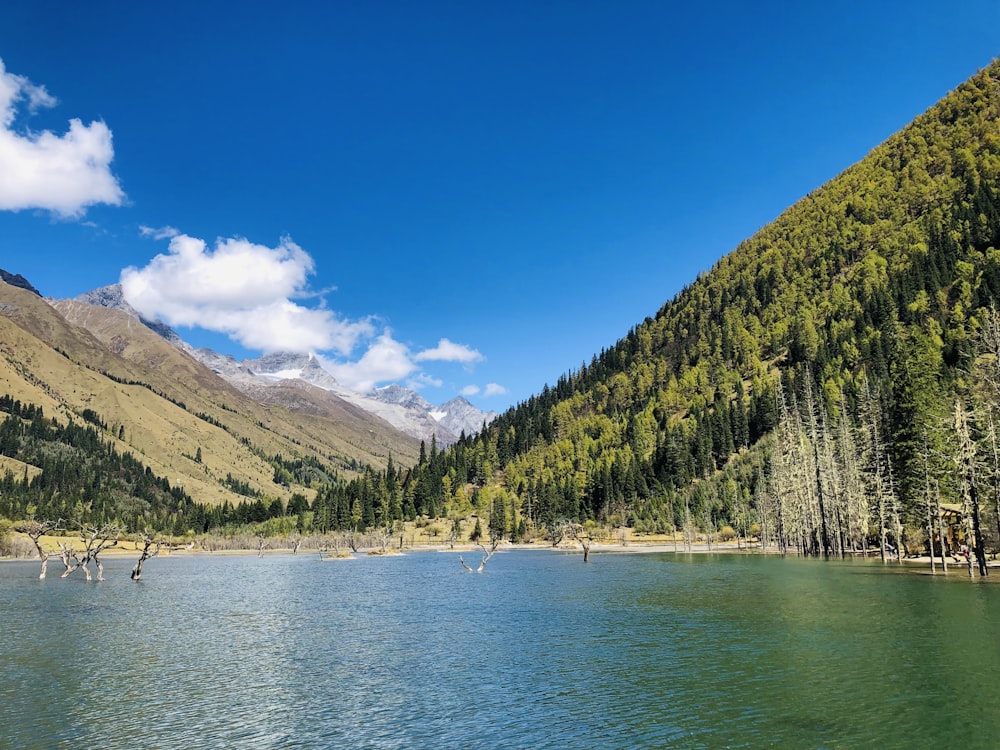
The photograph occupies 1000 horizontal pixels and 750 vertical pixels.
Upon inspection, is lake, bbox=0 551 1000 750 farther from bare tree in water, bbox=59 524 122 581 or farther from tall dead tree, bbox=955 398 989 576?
bare tree in water, bbox=59 524 122 581

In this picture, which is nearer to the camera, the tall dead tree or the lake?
the lake

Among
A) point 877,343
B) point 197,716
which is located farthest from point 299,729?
point 877,343

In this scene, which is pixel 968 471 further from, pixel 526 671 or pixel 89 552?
pixel 89 552

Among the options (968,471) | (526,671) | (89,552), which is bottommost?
(526,671)

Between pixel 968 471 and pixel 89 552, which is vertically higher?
pixel 968 471

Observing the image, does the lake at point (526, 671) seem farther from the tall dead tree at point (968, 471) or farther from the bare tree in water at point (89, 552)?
the bare tree in water at point (89, 552)

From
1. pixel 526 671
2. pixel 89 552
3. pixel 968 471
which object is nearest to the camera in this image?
pixel 526 671

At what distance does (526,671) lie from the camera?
3478 cm

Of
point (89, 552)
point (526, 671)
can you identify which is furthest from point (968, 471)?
point (89, 552)

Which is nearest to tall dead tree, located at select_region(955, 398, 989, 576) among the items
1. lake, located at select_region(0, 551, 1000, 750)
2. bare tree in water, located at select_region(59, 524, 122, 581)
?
lake, located at select_region(0, 551, 1000, 750)

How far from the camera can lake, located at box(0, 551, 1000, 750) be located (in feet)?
79.7

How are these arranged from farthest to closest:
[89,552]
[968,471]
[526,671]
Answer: [89,552] → [968,471] → [526,671]

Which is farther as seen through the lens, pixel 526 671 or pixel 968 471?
pixel 968 471

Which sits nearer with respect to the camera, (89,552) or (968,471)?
(968,471)
